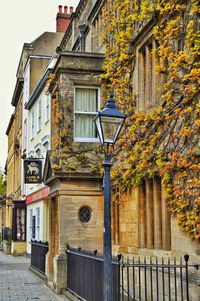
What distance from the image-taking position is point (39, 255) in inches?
810

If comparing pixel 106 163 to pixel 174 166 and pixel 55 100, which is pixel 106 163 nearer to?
pixel 174 166

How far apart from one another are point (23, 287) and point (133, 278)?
26.0ft

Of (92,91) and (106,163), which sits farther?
(92,91)

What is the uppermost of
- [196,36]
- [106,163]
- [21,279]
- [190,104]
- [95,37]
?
[95,37]

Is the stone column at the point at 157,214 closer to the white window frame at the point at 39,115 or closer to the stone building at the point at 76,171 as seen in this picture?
the stone building at the point at 76,171

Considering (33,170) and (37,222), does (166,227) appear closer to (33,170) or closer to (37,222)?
(33,170)

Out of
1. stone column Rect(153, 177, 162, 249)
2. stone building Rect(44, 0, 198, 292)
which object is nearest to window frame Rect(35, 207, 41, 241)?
stone building Rect(44, 0, 198, 292)

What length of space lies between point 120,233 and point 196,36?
21.1 feet

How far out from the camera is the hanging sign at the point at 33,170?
2516 cm

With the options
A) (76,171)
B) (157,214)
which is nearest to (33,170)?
(76,171)

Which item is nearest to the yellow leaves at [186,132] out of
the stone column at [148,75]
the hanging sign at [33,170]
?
the stone column at [148,75]

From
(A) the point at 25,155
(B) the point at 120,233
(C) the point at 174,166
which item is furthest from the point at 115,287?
(A) the point at 25,155

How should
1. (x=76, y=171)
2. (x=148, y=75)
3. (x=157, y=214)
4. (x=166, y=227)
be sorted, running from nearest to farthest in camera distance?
(x=166, y=227), (x=157, y=214), (x=148, y=75), (x=76, y=171)

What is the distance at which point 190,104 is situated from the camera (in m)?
9.87
